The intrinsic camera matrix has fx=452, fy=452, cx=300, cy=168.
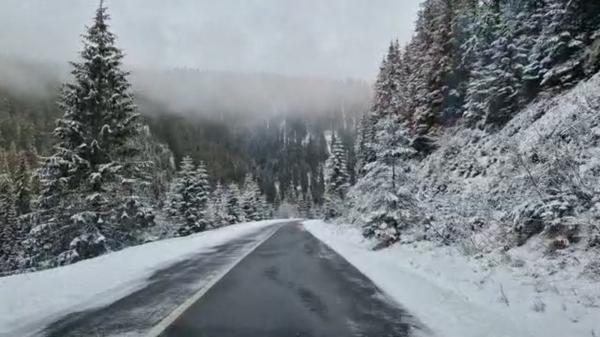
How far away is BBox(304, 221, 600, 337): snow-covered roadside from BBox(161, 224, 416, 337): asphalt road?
1.71 feet

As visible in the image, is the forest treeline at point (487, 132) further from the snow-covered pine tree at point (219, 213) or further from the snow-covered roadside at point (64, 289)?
the snow-covered pine tree at point (219, 213)

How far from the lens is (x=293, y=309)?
710 cm

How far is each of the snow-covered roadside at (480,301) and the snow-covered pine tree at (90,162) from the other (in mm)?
13092

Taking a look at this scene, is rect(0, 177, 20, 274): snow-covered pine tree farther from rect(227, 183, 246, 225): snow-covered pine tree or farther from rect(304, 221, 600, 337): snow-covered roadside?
rect(304, 221, 600, 337): snow-covered roadside

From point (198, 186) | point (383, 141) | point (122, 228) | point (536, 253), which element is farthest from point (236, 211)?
point (536, 253)

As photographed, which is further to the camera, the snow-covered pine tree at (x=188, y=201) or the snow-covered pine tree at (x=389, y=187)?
the snow-covered pine tree at (x=188, y=201)

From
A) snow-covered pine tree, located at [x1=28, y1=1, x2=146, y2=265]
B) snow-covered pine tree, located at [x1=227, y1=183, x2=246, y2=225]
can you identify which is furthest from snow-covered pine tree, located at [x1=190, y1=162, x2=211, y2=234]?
snow-covered pine tree, located at [x1=28, y1=1, x2=146, y2=265]

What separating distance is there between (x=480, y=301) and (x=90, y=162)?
17.8m

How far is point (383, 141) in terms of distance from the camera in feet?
59.9

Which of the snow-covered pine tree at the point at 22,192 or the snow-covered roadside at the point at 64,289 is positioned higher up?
the snow-covered pine tree at the point at 22,192

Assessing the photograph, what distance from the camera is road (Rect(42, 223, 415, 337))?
5.71 m

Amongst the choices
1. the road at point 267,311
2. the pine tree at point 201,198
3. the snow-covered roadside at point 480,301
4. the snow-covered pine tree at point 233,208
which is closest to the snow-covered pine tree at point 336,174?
the pine tree at point 201,198

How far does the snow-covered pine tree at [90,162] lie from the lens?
19.2 m

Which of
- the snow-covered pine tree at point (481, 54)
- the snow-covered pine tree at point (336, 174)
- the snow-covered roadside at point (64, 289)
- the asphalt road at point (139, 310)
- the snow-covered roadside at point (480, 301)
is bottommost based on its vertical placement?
the snow-covered roadside at point (480, 301)
